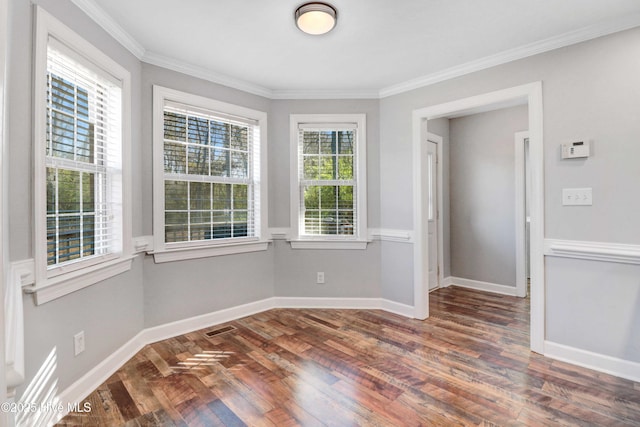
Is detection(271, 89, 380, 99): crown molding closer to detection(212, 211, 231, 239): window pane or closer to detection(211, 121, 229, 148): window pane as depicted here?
detection(211, 121, 229, 148): window pane

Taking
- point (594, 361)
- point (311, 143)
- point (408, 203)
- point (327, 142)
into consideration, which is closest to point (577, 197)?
point (594, 361)

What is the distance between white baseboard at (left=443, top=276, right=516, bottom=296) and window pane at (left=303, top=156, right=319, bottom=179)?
8.31ft

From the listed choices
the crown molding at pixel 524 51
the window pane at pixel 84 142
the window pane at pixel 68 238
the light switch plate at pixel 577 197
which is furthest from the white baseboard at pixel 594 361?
the window pane at pixel 84 142

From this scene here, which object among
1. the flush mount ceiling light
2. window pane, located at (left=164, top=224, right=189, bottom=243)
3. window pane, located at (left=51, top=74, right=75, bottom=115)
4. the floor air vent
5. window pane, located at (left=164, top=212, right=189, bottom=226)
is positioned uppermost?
the flush mount ceiling light

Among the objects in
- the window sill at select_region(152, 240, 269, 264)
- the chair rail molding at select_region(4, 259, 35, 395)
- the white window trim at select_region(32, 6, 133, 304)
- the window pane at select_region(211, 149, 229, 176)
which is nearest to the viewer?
the chair rail molding at select_region(4, 259, 35, 395)

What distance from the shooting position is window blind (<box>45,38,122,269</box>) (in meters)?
1.94

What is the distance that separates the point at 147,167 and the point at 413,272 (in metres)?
2.73

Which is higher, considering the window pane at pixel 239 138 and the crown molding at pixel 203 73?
the crown molding at pixel 203 73

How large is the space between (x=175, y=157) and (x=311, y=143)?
1.48 meters

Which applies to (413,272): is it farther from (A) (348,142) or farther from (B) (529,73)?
(B) (529,73)

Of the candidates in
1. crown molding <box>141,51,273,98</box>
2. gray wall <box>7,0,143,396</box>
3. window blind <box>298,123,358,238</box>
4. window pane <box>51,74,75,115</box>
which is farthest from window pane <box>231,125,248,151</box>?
window pane <box>51,74,75,115</box>

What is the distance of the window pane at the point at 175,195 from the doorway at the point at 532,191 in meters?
2.27

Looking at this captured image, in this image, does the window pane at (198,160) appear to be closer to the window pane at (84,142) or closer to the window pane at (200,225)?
the window pane at (200,225)

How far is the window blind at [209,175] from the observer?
3.04 m
